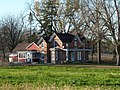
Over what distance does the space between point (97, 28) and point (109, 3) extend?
535 centimetres

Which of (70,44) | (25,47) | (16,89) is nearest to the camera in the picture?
(16,89)

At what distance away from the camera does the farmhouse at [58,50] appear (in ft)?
257

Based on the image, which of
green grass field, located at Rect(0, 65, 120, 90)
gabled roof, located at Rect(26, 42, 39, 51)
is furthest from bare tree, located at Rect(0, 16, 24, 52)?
green grass field, located at Rect(0, 65, 120, 90)

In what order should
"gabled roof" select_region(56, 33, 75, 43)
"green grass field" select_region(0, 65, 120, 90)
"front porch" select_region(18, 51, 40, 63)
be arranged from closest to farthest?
1. "green grass field" select_region(0, 65, 120, 90)
2. "gabled roof" select_region(56, 33, 75, 43)
3. "front porch" select_region(18, 51, 40, 63)

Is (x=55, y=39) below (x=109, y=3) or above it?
below

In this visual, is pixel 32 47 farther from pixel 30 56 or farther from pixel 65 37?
pixel 65 37

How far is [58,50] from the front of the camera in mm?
78688

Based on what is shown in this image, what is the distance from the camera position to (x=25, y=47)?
87.0 meters

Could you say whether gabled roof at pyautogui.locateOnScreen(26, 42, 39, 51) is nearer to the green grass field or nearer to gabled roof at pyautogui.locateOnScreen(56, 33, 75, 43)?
gabled roof at pyautogui.locateOnScreen(56, 33, 75, 43)

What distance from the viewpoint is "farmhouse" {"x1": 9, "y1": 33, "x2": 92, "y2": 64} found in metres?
78.4

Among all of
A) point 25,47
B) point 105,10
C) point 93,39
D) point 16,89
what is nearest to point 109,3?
point 105,10

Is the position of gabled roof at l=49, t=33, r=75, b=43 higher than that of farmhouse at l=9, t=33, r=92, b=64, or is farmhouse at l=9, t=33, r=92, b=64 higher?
gabled roof at l=49, t=33, r=75, b=43

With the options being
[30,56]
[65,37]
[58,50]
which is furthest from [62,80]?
[30,56]

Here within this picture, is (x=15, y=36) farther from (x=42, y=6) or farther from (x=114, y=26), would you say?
(x=114, y=26)
